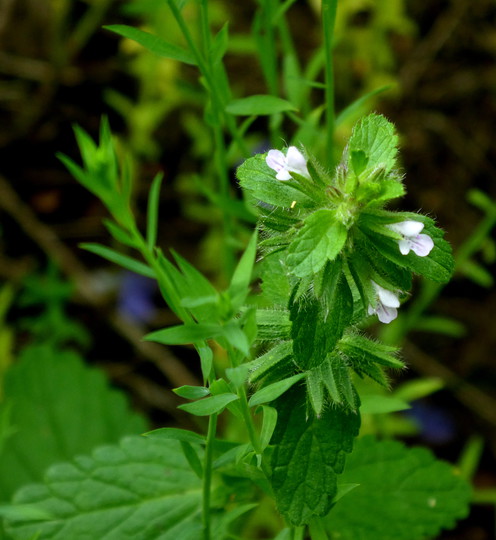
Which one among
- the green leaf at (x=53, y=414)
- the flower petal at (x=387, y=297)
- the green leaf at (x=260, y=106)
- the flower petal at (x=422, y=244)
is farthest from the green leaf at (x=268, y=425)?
the green leaf at (x=53, y=414)

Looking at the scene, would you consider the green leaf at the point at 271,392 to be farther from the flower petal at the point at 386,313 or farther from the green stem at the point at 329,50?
the green stem at the point at 329,50

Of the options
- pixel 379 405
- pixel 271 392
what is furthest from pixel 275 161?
pixel 379 405

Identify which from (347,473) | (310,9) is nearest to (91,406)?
(347,473)

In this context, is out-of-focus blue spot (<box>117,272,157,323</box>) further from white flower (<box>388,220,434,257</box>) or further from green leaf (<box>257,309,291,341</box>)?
white flower (<box>388,220,434,257</box>)

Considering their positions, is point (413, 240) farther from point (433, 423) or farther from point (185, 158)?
point (185, 158)

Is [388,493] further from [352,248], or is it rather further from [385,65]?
[385,65]

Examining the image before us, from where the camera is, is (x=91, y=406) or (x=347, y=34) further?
(x=347, y=34)
